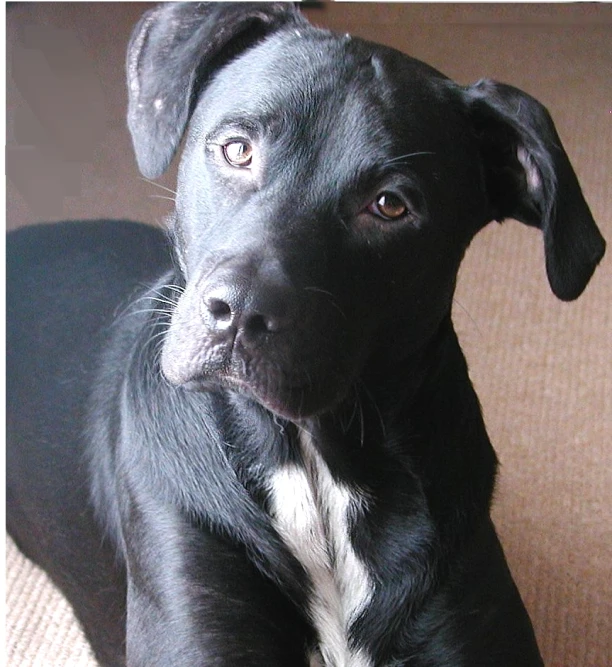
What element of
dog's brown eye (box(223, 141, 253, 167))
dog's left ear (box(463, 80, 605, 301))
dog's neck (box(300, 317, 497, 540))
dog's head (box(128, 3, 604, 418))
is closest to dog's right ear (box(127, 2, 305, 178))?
dog's head (box(128, 3, 604, 418))

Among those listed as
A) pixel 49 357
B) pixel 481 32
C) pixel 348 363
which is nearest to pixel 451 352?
pixel 348 363

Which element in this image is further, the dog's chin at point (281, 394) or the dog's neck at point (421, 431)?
the dog's neck at point (421, 431)

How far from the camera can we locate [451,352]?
1.64 m

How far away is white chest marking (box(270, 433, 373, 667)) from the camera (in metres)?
1.58

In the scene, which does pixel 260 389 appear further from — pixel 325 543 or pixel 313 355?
pixel 325 543

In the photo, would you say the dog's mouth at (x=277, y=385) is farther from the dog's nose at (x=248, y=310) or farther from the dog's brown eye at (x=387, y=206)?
the dog's brown eye at (x=387, y=206)

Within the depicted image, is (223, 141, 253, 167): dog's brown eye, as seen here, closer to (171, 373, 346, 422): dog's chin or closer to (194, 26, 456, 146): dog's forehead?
(194, 26, 456, 146): dog's forehead

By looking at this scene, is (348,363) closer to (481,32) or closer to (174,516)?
(174,516)

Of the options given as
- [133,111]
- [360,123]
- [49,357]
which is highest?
[360,123]

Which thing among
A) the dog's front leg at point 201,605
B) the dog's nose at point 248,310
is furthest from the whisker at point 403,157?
the dog's front leg at point 201,605

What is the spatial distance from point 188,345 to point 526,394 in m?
1.46

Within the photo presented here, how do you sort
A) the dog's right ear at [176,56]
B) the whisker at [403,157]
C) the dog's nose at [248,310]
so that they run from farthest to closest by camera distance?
the dog's right ear at [176,56], the whisker at [403,157], the dog's nose at [248,310]

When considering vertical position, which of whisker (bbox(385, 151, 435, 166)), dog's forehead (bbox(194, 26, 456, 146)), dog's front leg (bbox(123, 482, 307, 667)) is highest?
dog's forehead (bbox(194, 26, 456, 146))

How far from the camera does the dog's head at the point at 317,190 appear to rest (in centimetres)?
132
